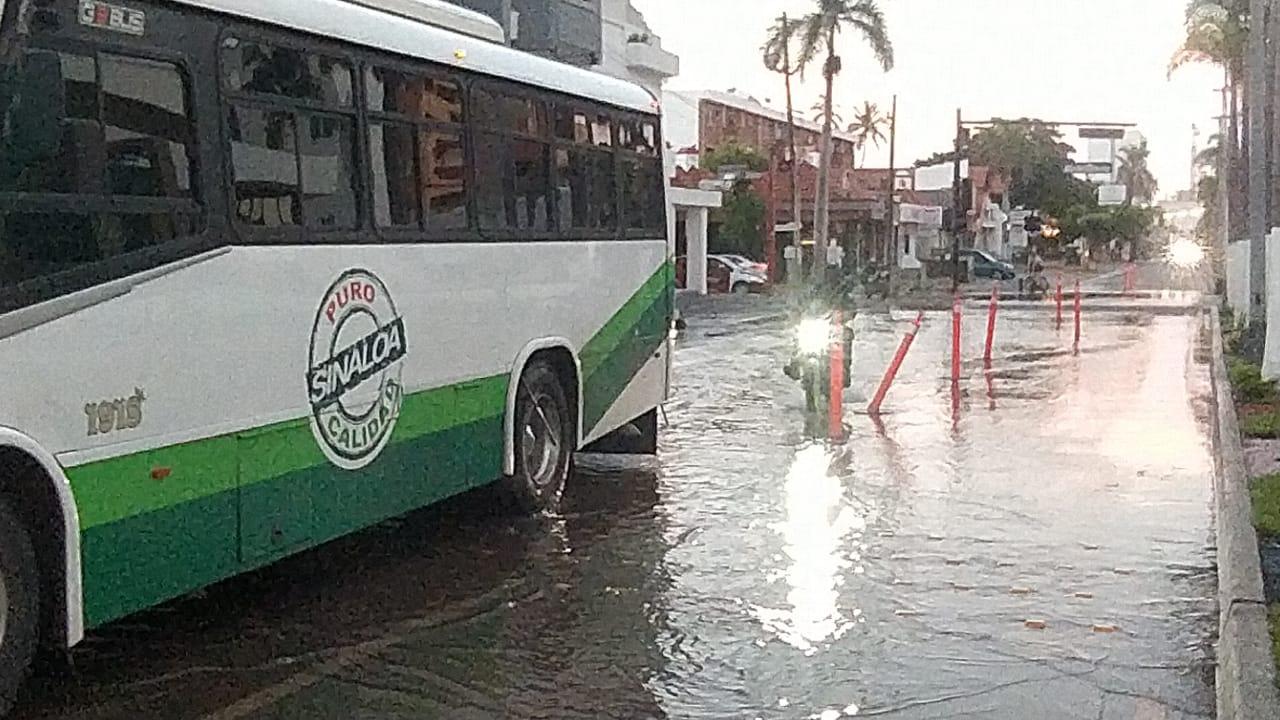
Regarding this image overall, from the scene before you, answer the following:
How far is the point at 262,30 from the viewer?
798 cm

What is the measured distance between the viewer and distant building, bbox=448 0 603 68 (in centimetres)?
2244

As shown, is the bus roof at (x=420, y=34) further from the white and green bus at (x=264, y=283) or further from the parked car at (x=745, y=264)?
the parked car at (x=745, y=264)

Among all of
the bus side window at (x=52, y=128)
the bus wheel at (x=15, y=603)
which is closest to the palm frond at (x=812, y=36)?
the bus side window at (x=52, y=128)

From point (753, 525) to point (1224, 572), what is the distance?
3155 mm

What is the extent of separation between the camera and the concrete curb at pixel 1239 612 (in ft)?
21.5

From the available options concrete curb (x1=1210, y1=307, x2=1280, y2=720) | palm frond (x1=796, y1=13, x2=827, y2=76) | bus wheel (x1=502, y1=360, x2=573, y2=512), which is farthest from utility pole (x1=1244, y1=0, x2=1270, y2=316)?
palm frond (x1=796, y1=13, x2=827, y2=76)

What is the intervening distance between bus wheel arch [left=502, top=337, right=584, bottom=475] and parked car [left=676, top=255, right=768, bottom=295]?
144 ft

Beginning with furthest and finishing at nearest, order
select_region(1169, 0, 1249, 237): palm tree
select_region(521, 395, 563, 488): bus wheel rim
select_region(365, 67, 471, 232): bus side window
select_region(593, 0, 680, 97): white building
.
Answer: select_region(1169, 0, 1249, 237): palm tree < select_region(593, 0, 680, 97): white building < select_region(521, 395, 563, 488): bus wheel rim < select_region(365, 67, 471, 232): bus side window

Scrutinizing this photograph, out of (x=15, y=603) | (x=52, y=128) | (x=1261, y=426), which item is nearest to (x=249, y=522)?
(x=15, y=603)

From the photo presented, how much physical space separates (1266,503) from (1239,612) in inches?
A: 131

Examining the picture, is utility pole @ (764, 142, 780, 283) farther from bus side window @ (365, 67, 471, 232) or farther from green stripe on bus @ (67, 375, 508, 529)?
green stripe on bus @ (67, 375, 508, 529)

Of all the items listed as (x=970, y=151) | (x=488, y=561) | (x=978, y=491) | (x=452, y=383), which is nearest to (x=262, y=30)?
(x=452, y=383)

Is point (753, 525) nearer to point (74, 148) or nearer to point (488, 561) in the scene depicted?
point (488, 561)

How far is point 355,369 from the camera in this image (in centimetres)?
873
